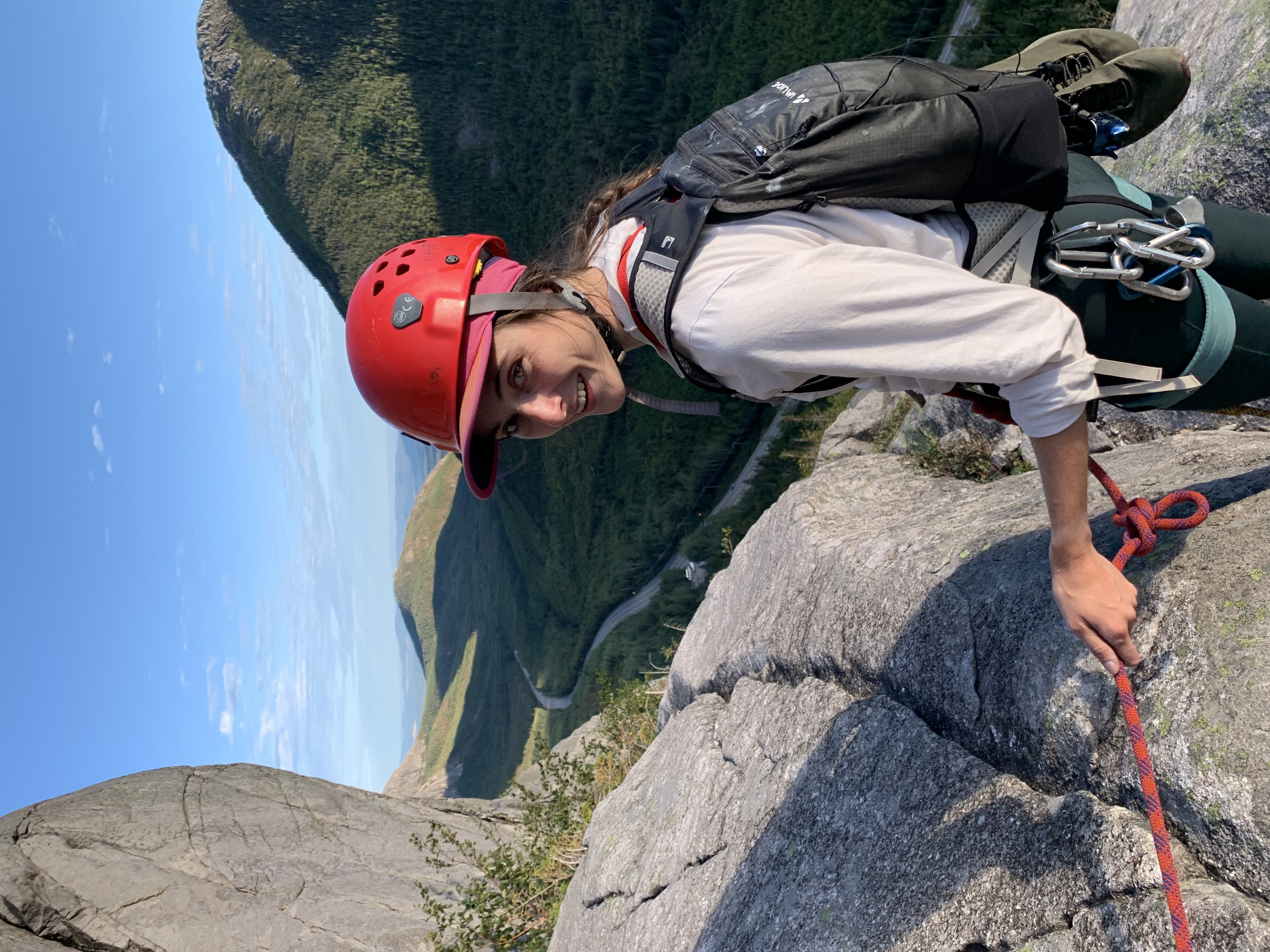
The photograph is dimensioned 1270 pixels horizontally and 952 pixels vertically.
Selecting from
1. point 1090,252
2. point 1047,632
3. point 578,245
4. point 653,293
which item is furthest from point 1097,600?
point 578,245

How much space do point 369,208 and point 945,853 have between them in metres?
76.8

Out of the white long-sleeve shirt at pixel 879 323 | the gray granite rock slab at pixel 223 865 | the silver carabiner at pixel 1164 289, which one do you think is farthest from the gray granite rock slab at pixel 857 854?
the gray granite rock slab at pixel 223 865

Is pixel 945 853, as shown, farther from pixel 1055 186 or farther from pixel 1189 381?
pixel 1055 186

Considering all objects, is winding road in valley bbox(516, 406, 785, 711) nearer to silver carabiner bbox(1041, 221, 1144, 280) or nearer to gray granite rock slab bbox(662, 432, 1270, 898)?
gray granite rock slab bbox(662, 432, 1270, 898)

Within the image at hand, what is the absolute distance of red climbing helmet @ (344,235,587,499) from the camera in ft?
9.70

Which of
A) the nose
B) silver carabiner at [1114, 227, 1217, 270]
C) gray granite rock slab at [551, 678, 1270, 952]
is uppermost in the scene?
the nose

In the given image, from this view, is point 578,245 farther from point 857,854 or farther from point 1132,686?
point 857,854

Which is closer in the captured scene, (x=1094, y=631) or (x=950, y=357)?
(x=950, y=357)

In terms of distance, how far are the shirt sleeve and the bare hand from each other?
43cm

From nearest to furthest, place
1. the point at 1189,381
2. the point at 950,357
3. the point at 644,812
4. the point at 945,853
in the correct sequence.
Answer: the point at 950,357 < the point at 1189,381 < the point at 945,853 < the point at 644,812

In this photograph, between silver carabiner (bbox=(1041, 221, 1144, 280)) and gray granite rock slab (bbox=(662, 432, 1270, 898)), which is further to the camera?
silver carabiner (bbox=(1041, 221, 1144, 280))

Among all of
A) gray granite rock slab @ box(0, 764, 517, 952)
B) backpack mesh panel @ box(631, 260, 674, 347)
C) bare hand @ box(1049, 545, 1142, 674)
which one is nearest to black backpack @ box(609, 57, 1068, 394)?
backpack mesh panel @ box(631, 260, 674, 347)

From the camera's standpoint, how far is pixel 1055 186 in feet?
8.03

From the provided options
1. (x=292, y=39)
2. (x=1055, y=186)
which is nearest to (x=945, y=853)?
(x=1055, y=186)
